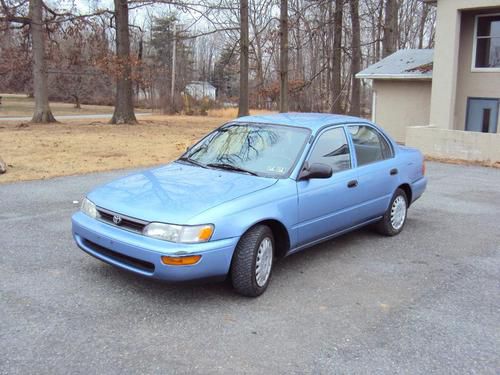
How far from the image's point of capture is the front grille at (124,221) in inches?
162

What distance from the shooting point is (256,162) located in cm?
511

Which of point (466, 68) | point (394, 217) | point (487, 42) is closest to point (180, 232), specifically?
point (394, 217)

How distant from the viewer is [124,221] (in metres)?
4.23

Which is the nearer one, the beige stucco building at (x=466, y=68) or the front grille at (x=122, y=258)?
the front grille at (x=122, y=258)

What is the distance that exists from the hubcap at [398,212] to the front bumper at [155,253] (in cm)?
293

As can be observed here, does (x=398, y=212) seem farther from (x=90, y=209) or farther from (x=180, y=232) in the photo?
(x=90, y=209)

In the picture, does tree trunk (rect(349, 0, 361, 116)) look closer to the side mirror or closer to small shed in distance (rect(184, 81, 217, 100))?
small shed in distance (rect(184, 81, 217, 100))

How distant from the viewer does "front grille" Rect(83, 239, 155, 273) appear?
4.07 m

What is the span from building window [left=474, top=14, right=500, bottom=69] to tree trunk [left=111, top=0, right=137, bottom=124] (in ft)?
48.9

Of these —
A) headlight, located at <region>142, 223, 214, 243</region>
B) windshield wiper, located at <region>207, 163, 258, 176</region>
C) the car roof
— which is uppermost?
the car roof

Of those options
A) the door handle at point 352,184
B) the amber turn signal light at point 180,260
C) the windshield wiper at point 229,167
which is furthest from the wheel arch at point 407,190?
the amber turn signal light at point 180,260

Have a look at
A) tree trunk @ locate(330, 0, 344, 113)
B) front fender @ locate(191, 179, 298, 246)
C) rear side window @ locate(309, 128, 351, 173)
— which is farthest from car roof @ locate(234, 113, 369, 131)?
tree trunk @ locate(330, 0, 344, 113)

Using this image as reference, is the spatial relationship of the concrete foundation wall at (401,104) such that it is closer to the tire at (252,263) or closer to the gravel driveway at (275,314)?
the gravel driveway at (275,314)

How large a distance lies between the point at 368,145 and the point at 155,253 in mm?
3170
